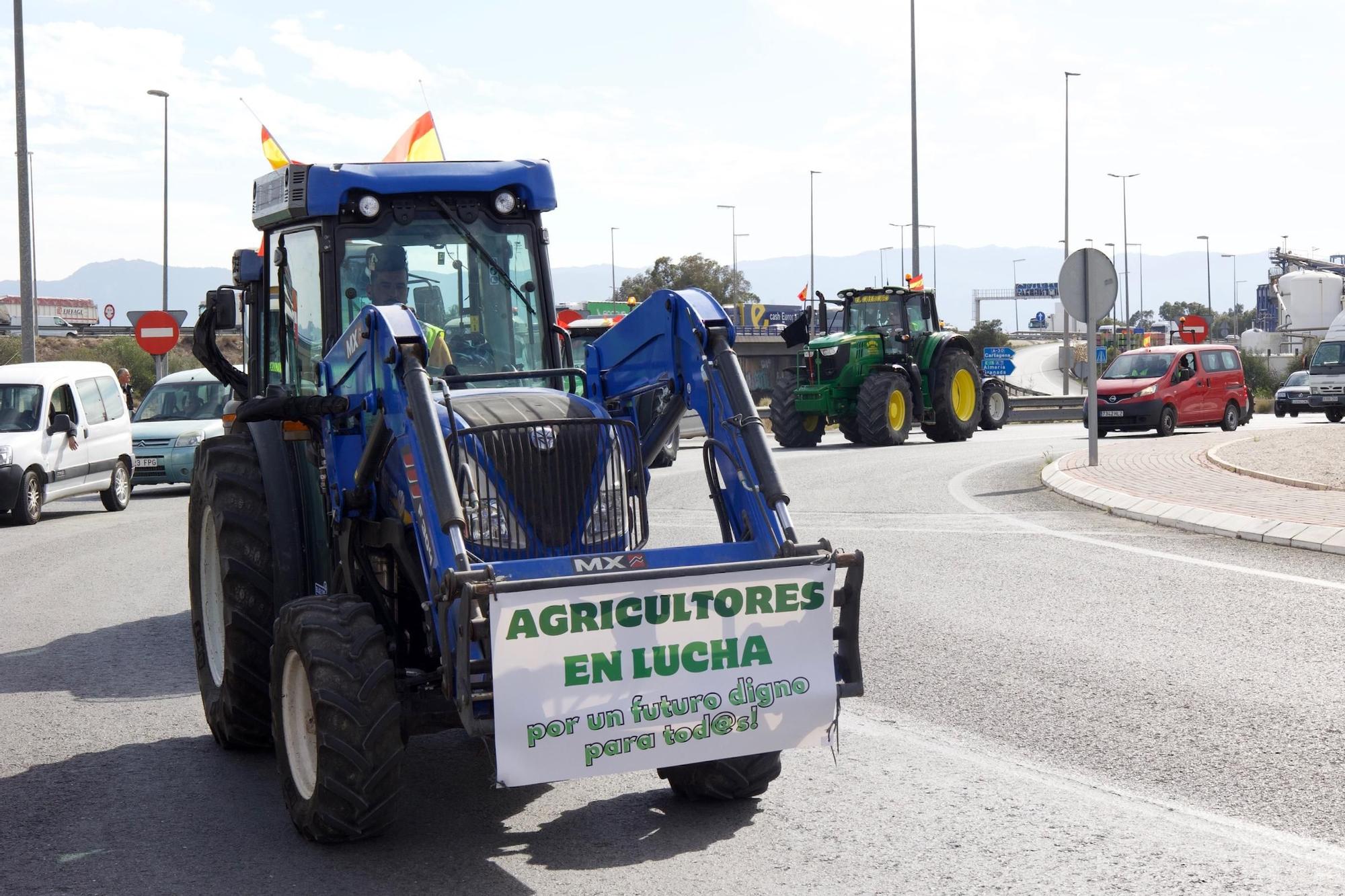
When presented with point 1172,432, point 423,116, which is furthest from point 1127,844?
point 1172,432

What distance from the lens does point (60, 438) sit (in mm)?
19141

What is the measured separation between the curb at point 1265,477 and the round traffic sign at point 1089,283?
2.31 m

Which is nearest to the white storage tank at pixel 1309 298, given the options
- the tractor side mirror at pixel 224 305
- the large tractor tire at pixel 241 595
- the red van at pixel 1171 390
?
the red van at pixel 1171 390

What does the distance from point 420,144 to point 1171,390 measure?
76.5 feet

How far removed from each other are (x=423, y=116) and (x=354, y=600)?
183 inches

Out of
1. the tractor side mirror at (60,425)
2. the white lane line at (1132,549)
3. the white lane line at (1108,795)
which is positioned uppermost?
the tractor side mirror at (60,425)

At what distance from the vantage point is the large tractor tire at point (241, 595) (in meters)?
6.44

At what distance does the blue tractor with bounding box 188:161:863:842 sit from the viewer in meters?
4.63

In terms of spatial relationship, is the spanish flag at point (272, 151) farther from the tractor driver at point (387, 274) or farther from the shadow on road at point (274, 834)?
the shadow on road at point (274, 834)

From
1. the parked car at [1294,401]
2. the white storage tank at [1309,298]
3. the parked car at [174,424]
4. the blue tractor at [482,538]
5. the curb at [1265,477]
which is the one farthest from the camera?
the white storage tank at [1309,298]

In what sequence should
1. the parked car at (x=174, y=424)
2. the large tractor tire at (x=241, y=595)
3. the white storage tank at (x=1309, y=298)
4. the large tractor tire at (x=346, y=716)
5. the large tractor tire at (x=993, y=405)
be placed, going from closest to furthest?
the large tractor tire at (x=346, y=716), the large tractor tire at (x=241, y=595), the parked car at (x=174, y=424), the large tractor tire at (x=993, y=405), the white storage tank at (x=1309, y=298)

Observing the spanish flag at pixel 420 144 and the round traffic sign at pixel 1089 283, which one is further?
the round traffic sign at pixel 1089 283

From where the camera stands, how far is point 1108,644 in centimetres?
823

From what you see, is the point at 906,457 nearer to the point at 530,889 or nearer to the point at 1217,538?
the point at 1217,538
